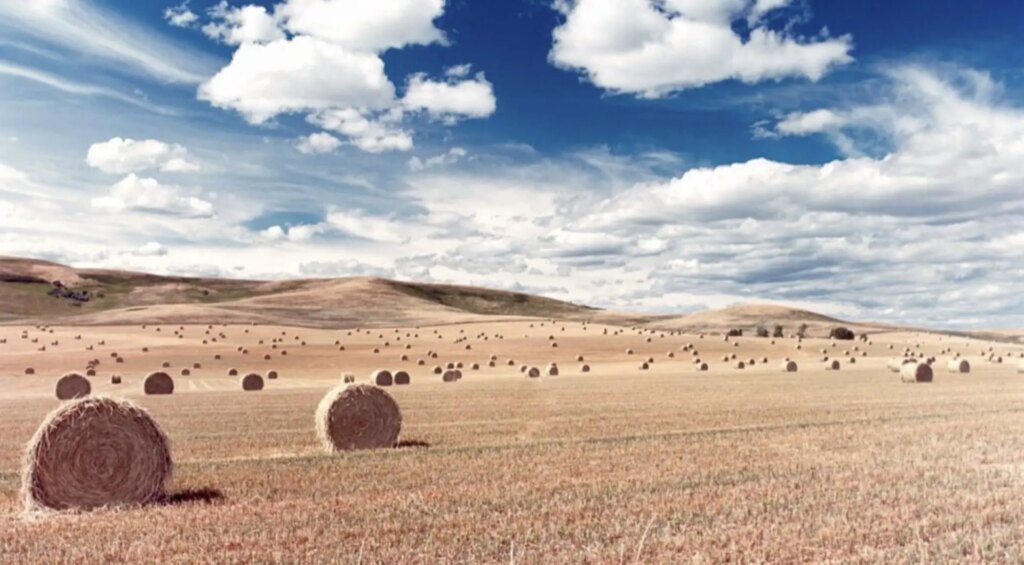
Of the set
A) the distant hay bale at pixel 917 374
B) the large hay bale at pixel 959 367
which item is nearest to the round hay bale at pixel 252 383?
the distant hay bale at pixel 917 374

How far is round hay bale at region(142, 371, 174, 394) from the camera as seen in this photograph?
1645 inches

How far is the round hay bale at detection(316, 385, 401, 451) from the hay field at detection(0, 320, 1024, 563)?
757 millimetres

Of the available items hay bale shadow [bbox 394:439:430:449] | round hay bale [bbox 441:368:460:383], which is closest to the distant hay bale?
round hay bale [bbox 441:368:460:383]

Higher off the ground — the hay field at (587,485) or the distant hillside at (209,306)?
the distant hillside at (209,306)

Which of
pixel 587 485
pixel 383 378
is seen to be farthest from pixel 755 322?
pixel 587 485

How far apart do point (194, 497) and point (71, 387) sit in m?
30.1

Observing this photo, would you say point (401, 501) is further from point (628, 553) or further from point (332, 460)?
point (332, 460)

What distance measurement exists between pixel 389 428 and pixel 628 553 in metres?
11.5

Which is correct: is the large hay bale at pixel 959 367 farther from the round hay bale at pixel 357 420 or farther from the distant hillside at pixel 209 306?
the distant hillside at pixel 209 306

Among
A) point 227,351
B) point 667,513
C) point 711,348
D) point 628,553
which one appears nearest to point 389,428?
point 667,513

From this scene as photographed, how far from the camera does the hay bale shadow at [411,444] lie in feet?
62.7

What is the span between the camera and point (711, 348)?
83188mm

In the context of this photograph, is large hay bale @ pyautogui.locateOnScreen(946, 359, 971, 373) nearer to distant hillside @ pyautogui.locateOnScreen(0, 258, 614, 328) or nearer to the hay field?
the hay field

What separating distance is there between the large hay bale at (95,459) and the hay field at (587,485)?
499 millimetres
